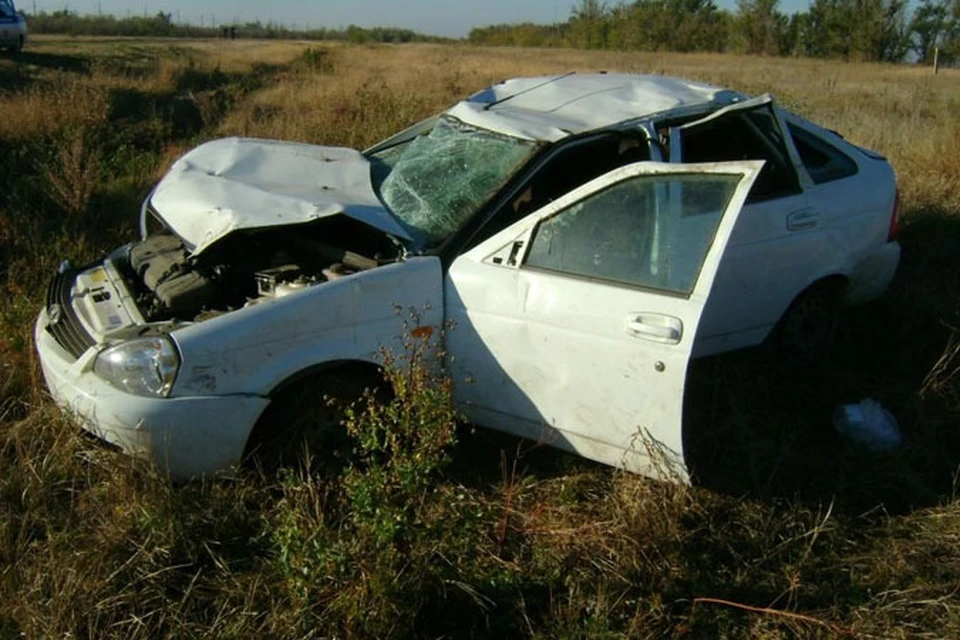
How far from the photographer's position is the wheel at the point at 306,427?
3303 mm

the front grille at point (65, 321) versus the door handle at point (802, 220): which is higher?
the door handle at point (802, 220)

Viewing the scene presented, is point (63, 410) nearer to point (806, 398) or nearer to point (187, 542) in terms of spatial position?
point (187, 542)

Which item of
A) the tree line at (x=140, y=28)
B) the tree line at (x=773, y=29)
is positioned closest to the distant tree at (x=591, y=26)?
the tree line at (x=773, y=29)

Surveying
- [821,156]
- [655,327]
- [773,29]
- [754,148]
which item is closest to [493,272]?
[655,327]

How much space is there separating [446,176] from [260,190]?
881 mm

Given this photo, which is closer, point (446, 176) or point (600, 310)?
point (600, 310)

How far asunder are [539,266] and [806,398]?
1818 mm

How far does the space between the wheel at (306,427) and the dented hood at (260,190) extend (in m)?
0.72

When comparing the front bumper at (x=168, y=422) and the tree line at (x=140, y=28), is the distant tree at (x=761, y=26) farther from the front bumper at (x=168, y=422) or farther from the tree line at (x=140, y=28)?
the front bumper at (x=168, y=422)

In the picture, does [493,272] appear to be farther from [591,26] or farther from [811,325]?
[591,26]

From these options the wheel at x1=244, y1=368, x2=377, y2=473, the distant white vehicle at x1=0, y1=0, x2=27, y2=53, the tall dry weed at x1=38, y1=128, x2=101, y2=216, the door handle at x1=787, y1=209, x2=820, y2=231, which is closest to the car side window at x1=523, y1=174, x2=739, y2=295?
the wheel at x1=244, y1=368, x2=377, y2=473

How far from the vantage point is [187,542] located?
3020 mm

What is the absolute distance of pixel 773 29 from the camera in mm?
46562

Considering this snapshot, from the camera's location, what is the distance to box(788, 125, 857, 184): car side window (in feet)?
14.8
